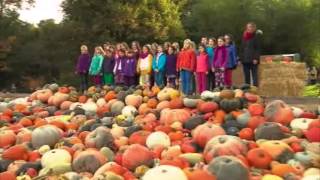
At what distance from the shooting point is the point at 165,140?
7383 mm

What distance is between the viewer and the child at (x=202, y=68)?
12508mm

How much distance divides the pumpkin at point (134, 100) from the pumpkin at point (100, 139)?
6.82ft

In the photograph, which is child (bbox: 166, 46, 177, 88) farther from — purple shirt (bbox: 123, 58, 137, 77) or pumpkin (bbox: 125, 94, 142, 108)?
pumpkin (bbox: 125, 94, 142, 108)

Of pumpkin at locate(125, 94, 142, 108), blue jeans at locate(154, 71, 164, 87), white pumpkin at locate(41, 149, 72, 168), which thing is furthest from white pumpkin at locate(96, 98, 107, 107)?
blue jeans at locate(154, 71, 164, 87)

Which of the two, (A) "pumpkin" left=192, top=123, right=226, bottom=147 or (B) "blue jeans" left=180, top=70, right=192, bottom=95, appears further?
(B) "blue jeans" left=180, top=70, right=192, bottom=95

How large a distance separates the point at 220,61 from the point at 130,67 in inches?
93.1

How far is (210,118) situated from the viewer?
818 cm

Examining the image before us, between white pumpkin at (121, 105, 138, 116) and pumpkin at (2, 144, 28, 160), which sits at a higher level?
white pumpkin at (121, 105, 138, 116)

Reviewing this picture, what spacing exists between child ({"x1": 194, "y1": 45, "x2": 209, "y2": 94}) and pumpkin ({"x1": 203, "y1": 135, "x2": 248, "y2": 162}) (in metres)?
5.73

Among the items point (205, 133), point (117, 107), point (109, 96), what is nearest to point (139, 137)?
point (205, 133)

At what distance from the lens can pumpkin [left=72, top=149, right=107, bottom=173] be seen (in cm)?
663

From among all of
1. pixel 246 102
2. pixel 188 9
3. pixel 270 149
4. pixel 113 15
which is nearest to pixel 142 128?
pixel 246 102

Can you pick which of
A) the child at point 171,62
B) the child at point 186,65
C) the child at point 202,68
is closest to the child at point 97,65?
the child at point 171,62

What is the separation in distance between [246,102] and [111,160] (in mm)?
2499
